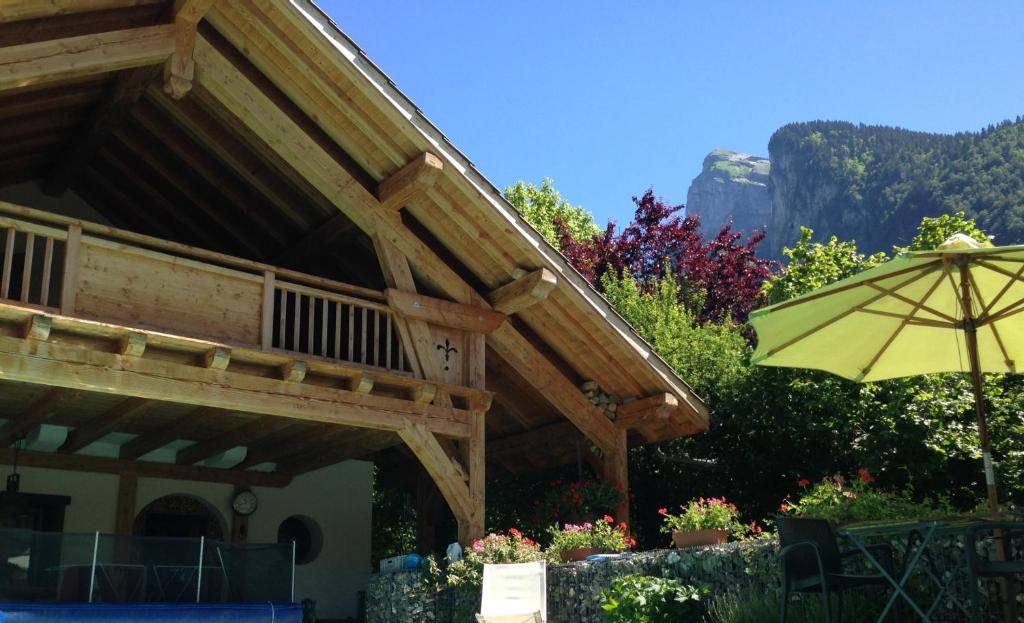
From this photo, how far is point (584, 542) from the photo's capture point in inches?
366

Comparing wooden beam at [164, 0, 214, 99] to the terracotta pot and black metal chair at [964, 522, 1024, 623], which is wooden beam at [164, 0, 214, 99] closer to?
the terracotta pot

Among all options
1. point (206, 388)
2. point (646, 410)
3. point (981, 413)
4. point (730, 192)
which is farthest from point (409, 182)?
point (730, 192)

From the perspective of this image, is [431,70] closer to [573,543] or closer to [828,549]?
[573,543]

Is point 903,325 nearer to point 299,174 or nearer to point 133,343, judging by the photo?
point 133,343

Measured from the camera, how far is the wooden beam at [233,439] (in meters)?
10.5

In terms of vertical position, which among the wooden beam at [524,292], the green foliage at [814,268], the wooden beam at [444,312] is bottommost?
the wooden beam at [444,312]

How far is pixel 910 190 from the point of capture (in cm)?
5875

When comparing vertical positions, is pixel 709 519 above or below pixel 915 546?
above

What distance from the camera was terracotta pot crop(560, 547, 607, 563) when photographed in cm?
917

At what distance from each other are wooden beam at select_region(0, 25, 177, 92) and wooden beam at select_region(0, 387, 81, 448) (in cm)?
274

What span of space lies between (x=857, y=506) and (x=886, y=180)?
61936 mm

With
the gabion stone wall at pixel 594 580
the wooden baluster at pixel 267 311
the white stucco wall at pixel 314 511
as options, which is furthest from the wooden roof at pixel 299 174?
the gabion stone wall at pixel 594 580

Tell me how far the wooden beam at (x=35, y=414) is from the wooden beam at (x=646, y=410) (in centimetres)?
562

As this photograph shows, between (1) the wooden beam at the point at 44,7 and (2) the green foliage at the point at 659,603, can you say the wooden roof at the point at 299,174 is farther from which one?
(2) the green foliage at the point at 659,603
